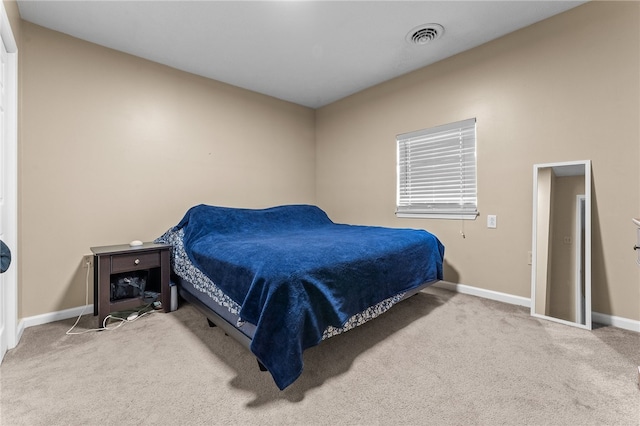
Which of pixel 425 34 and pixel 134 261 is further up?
pixel 425 34

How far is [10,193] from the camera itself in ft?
6.26

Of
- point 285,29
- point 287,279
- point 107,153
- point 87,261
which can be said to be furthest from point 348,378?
point 107,153

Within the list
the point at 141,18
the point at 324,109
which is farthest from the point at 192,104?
the point at 324,109

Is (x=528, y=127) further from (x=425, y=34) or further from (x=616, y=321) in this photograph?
(x=616, y=321)

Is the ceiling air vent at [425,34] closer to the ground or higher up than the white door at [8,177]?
higher up

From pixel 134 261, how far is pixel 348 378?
193 cm

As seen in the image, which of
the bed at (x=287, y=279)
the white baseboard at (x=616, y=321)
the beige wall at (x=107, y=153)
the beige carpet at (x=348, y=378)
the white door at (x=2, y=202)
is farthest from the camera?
the beige wall at (x=107, y=153)

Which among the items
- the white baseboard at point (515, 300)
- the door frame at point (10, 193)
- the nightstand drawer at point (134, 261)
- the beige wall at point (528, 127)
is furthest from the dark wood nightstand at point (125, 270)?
the white baseboard at point (515, 300)

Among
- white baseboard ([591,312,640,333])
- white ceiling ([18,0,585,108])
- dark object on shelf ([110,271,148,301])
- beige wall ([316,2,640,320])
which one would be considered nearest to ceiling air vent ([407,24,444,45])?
white ceiling ([18,0,585,108])

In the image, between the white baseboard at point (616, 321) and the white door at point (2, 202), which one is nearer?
the white door at point (2, 202)

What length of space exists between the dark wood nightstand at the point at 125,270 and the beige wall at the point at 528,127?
2441 millimetres

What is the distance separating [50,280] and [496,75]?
4.32 meters

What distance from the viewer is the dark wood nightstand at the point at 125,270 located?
2197mm

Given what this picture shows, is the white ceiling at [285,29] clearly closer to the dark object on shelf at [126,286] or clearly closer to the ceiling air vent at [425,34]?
the ceiling air vent at [425,34]
